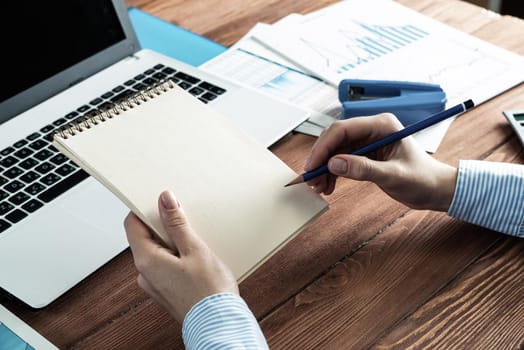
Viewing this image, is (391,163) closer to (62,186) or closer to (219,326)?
(219,326)

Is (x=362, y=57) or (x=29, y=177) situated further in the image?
(x=362, y=57)

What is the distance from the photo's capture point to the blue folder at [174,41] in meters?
0.97

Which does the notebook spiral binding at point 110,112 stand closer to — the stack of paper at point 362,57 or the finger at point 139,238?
the finger at point 139,238

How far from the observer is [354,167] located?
57 centimetres

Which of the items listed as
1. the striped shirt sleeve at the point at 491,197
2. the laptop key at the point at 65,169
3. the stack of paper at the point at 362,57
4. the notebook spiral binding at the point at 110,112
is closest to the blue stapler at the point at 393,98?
the stack of paper at the point at 362,57

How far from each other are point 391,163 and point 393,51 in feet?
1.19

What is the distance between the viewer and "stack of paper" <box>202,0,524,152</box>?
815mm

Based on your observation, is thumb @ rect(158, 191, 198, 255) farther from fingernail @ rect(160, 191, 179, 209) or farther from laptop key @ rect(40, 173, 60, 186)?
laptop key @ rect(40, 173, 60, 186)

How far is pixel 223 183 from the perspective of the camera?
21.9 inches

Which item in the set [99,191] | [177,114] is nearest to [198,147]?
[177,114]

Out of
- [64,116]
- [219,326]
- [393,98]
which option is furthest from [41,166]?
[393,98]

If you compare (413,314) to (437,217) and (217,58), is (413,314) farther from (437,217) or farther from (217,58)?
(217,58)

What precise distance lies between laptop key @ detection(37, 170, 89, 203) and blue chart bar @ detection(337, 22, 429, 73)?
0.42 meters

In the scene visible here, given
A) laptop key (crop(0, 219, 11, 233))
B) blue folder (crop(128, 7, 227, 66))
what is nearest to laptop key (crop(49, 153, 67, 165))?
laptop key (crop(0, 219, 11, 233))
